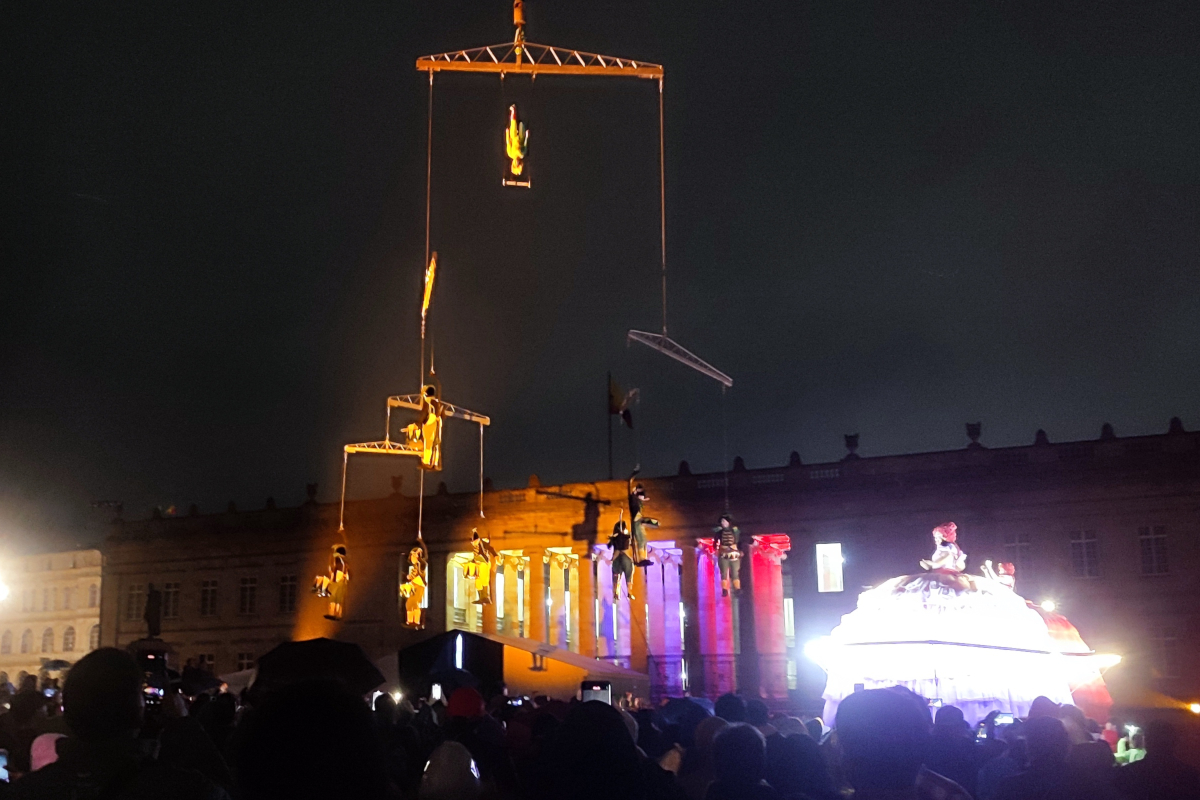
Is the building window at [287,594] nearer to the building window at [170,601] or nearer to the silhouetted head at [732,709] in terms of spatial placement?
the building window at [170,601]

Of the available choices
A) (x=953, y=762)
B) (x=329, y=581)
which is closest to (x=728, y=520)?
(x=329, y=581)

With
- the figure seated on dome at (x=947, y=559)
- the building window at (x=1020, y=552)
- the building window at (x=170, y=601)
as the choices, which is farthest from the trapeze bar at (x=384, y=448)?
the building window at (x=170, y=601)

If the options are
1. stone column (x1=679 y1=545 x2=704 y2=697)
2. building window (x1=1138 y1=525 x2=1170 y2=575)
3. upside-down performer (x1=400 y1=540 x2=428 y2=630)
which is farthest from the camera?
stone column (x1=679 y1=545 x2=704 y2=697)

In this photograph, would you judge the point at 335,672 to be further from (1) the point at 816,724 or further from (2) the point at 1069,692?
(2) the point at 1069,692

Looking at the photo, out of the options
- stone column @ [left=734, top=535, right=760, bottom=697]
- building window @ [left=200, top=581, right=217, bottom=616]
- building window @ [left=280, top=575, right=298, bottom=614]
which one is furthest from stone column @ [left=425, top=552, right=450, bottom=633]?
stone column @ [left=734, top=535, right=760, bottom=697]

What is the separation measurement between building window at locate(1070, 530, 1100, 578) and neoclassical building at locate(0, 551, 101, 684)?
175 ft

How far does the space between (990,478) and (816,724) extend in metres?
40.4

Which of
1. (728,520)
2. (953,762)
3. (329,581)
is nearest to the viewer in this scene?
(953,762)

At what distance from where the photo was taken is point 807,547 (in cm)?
5038

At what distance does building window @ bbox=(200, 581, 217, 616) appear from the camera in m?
63.7

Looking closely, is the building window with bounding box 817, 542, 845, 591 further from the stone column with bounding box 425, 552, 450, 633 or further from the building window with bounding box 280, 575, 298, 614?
the building window with bounding box 280, 575, 298, 614

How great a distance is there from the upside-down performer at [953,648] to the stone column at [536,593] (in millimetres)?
38402

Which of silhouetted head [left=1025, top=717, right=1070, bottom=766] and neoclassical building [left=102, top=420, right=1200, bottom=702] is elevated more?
neoclassical building [left=102, top=420, right=1200, bottom=702]

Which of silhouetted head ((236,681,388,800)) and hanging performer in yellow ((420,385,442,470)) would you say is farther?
hanging performer in yellow ((420,385,442,470))
